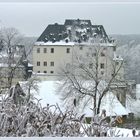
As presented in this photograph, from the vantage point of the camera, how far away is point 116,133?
1.15 m

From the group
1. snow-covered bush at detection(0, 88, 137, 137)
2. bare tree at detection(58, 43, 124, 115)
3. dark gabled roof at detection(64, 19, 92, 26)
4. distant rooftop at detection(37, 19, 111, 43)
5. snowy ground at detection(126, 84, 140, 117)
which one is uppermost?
dark gabled roof at detection(64, 19, 92, 26)

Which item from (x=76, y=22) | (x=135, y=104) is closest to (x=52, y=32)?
(x=76, y=22)

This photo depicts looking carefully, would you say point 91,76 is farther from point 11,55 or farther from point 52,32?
point 11,55

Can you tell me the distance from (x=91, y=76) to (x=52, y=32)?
283 millimetres

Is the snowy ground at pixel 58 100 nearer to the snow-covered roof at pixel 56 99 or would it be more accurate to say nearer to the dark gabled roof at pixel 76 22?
the snow-covered roof at pixel 56 99

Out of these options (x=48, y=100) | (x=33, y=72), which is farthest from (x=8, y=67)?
(x=48, y=100)

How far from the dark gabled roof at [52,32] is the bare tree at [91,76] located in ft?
0.39

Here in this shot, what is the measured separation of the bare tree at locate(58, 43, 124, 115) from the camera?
1490mm

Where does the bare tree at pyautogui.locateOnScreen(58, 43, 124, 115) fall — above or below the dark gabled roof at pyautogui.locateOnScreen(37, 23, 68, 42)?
below

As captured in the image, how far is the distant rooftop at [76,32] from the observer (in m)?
1.48

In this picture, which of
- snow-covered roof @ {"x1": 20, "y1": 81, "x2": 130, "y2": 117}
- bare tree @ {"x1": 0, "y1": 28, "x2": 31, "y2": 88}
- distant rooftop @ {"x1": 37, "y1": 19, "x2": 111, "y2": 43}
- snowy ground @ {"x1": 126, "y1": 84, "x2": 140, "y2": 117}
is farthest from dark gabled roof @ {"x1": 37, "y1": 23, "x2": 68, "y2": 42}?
snowy ground @ {"x1": 126, "y1": 84, "x2": 140, "y2": 117}

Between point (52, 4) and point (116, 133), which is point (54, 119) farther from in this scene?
point (52, 4)

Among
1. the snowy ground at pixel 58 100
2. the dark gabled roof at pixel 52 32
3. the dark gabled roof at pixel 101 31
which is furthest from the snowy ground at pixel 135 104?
the dark gabled roof at pixel 52 32

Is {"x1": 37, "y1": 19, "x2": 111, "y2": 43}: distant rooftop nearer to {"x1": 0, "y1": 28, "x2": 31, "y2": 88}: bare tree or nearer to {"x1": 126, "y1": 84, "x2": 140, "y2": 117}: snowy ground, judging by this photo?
{"x1": 0, "y1": 28, "x2": 31, "y2": 88}: bare tree
